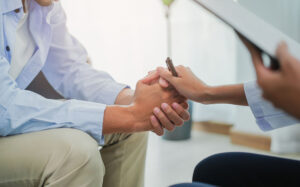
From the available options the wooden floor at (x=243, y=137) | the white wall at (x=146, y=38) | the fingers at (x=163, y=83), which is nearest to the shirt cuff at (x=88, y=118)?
the fingers at (x=163, y=83)

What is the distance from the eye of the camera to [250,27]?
0.44 metres

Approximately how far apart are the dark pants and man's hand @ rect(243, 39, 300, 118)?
0.38 meters

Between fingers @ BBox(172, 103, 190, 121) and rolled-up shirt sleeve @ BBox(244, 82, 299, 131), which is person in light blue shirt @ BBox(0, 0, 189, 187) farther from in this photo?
rolled-up shirt sleeve @ BBox(244, 82, 299, 131)

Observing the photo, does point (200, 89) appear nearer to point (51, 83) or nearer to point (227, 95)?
point (227, 95)

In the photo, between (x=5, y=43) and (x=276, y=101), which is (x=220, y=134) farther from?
(x=276, y=101)

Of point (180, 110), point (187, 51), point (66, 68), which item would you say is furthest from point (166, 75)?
point (187, 51)

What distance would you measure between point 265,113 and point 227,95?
0.18m

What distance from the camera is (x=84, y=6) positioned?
283 centimetres

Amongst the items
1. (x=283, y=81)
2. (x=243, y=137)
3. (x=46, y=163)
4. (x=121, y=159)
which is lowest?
(x=243, y=137)

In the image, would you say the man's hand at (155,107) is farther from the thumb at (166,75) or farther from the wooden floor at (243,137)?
the wooden floor at (243,137)

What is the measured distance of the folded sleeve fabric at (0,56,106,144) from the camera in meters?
Answer: 0.82

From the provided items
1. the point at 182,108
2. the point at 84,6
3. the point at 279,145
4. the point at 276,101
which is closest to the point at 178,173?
the point at 279,145

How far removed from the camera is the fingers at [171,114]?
1.03 metres

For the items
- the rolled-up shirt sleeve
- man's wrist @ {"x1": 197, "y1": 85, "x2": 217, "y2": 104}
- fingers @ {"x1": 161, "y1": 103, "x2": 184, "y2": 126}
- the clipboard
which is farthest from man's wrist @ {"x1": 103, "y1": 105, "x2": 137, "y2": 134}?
the clipboard
